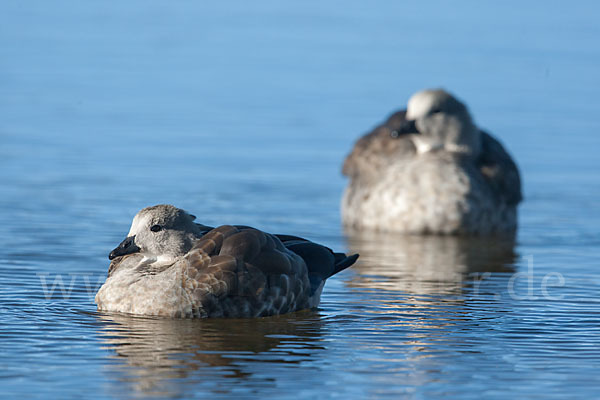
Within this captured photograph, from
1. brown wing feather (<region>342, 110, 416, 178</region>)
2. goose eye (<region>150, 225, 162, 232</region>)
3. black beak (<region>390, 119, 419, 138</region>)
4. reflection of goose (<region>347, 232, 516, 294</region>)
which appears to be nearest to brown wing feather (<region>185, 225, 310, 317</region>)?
goose eye (<region>150, 225, 162, 232</region>)

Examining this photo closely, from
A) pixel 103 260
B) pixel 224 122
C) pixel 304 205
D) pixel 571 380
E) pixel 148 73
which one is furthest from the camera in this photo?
pixel 148 73

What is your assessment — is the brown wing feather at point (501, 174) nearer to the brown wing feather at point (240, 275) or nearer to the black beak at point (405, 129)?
the black beak at point (405, 129)

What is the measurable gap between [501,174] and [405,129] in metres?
1.21

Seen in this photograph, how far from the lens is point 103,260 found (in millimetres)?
13445

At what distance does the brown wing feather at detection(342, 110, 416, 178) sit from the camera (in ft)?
54.9

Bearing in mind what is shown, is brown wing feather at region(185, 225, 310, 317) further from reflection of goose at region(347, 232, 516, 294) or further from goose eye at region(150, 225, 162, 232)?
reflection of goose at region(347, 232, 516, 294)

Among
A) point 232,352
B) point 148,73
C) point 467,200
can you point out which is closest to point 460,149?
point 467,200

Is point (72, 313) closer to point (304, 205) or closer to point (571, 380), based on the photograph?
point (571, 380)

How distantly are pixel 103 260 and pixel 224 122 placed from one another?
866 centimetres

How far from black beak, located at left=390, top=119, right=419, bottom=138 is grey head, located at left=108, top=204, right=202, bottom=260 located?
221 inches

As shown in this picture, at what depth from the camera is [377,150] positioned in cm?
1688

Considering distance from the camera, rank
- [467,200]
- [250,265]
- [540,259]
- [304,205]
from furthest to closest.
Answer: [304,205], [467,200], [540,259], [250,265]

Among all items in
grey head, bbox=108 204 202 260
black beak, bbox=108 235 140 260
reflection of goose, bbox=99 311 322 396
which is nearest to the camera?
reflection of goose, bbox=99 311 322 396

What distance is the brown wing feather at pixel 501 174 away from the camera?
16188 millimetres
